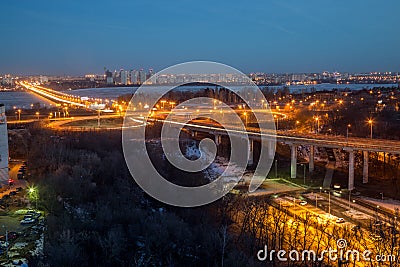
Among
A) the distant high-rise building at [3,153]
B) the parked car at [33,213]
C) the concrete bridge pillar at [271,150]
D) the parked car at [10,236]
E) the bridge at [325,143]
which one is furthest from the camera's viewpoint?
the concrete bridge pillar at [271,150]

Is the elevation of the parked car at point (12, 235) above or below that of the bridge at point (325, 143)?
below

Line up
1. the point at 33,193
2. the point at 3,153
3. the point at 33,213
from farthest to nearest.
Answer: the point at 3,153 < the point at 33,193 < the point at 33,213

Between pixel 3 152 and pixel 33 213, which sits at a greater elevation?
pixel 3 152

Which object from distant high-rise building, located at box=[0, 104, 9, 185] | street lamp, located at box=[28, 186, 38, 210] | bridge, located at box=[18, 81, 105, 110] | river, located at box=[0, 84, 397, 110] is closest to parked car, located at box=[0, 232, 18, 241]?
street lamp, located at box=[28, 186, 38, 210]

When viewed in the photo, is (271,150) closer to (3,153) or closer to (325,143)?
(325,143)

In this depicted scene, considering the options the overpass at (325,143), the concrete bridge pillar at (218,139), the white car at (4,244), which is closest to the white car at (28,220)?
the white car at (4,244)

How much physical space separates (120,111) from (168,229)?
22.1 metres

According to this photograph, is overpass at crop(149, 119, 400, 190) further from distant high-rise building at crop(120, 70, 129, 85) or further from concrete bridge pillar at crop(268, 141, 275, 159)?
distant high-rise building at crop(120, 70, 129, 85)

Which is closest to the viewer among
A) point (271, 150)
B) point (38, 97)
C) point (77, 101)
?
point (271, 150)

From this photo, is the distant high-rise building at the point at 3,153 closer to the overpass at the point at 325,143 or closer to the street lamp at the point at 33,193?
the street lamp at the point at 33,193

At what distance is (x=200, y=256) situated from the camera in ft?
22.2

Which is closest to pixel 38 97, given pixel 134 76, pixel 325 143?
pixel 134 76

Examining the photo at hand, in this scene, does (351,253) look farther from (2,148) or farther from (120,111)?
(120,111)

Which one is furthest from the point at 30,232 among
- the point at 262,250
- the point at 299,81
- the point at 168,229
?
the point at 299,81
